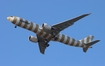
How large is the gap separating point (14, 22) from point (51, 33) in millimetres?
8305

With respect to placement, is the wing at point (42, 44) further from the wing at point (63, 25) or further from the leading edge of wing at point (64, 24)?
the leading edge of wing at point (64, 24)

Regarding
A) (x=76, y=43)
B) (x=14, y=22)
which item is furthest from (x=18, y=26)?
(x=76, y=43)

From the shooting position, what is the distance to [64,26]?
64.1m

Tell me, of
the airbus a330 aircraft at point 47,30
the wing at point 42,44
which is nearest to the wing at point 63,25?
the airbus a330 aircraft at point 47,30

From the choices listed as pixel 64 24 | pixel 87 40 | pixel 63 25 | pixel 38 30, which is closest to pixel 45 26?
pixel 38 30

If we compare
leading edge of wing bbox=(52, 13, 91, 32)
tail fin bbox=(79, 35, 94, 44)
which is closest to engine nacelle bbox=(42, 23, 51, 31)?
leading edge of wing bbox=(52, 13, 91, 32)

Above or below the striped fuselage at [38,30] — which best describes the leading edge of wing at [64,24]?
above

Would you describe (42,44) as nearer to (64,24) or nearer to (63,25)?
(63,25)

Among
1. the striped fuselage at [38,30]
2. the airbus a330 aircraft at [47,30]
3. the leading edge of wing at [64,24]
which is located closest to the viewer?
the striped fuselage at [38,30]

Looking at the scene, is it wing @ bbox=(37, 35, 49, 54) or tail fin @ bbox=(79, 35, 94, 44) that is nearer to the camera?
wing @ bbox=(37, 35, 49, 54)

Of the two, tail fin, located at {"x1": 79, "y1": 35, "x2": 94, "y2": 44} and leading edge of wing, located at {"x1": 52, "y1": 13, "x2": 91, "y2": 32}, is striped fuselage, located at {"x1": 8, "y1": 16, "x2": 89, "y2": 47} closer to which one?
leading edge of wing, located at {"x1": 52, "y1": 13, "x2": 91, "y2": 32}

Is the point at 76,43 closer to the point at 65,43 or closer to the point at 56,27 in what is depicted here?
the point at 65,43

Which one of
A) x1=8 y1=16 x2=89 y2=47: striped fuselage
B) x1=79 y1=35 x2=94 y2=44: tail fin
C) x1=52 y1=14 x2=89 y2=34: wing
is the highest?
x1=79 y1=35 x2=94 y2=44: tail fin

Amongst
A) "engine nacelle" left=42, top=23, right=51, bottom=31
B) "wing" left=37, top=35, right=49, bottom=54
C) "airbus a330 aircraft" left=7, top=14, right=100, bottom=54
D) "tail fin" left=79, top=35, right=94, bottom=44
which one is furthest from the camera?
"tail fin" left=79, top=35, right=94, bottom=44
